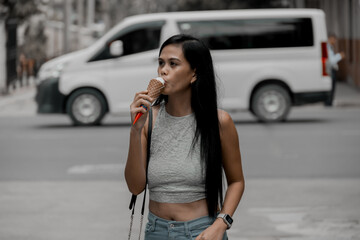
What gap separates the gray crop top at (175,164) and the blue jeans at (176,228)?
0.27 feet

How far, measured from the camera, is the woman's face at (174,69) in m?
3.23

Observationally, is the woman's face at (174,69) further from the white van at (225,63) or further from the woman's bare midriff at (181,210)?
the white van at (225,63)

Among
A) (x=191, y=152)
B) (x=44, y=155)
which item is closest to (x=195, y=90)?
(x=191, y=152)

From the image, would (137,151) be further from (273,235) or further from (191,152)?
(273,235)

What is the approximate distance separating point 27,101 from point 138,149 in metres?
20.6

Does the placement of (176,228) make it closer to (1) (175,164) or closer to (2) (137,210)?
(1) (175,164)

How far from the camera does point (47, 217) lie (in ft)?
25.3

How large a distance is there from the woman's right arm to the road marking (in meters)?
7.32

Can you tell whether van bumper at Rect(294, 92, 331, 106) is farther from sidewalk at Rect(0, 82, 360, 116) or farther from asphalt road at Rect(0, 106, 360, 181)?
sidewalk at Rect(0, 82, 360, 116)

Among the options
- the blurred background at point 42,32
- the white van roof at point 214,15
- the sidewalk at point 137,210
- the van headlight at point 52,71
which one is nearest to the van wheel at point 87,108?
the van headlight at point 52,71

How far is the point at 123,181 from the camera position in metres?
9.88

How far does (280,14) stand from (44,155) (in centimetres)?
612

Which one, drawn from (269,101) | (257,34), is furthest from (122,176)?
(257,34)

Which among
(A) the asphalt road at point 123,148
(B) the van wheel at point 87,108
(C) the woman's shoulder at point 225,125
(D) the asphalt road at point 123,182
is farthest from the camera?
(B) the van wheel at point 87,108
